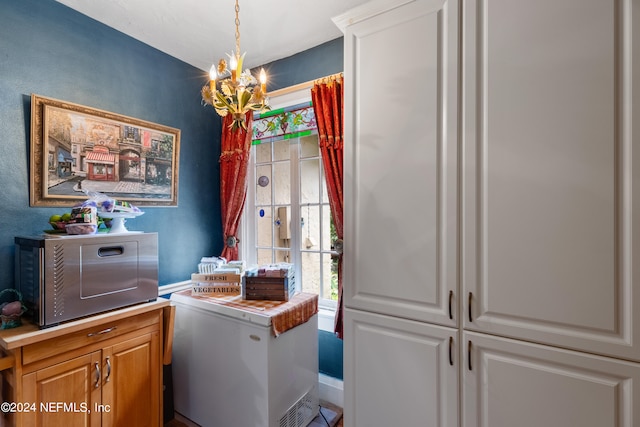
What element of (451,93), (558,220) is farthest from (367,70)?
(558,220)

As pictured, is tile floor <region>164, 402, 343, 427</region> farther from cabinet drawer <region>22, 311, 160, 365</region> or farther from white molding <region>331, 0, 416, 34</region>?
white molding <region>331, 0, 416, 34</region>

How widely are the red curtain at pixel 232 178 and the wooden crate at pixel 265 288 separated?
2.51 ft

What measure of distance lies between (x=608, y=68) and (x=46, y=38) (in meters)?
2.82

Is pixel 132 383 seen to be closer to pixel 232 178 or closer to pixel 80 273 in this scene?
pixel 80 273

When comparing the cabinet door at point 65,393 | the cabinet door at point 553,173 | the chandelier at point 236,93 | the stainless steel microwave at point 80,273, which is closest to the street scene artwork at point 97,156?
the stainless steel microwave at point 80,273

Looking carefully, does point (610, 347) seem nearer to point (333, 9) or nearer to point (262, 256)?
point (333, 9)

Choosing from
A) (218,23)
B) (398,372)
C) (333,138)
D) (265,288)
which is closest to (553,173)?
(398,372)

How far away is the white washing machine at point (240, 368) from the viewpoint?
1750mm

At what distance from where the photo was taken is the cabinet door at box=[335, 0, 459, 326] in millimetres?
1197

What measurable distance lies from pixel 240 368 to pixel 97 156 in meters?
1.74

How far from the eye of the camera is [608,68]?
3.06ft

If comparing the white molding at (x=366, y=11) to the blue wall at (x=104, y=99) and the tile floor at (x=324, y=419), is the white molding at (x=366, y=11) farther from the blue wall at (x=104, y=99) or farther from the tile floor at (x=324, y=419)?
the tile floor at (x=324, y=419)

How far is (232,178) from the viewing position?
2.72 meters

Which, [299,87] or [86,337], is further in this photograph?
[299,87]
